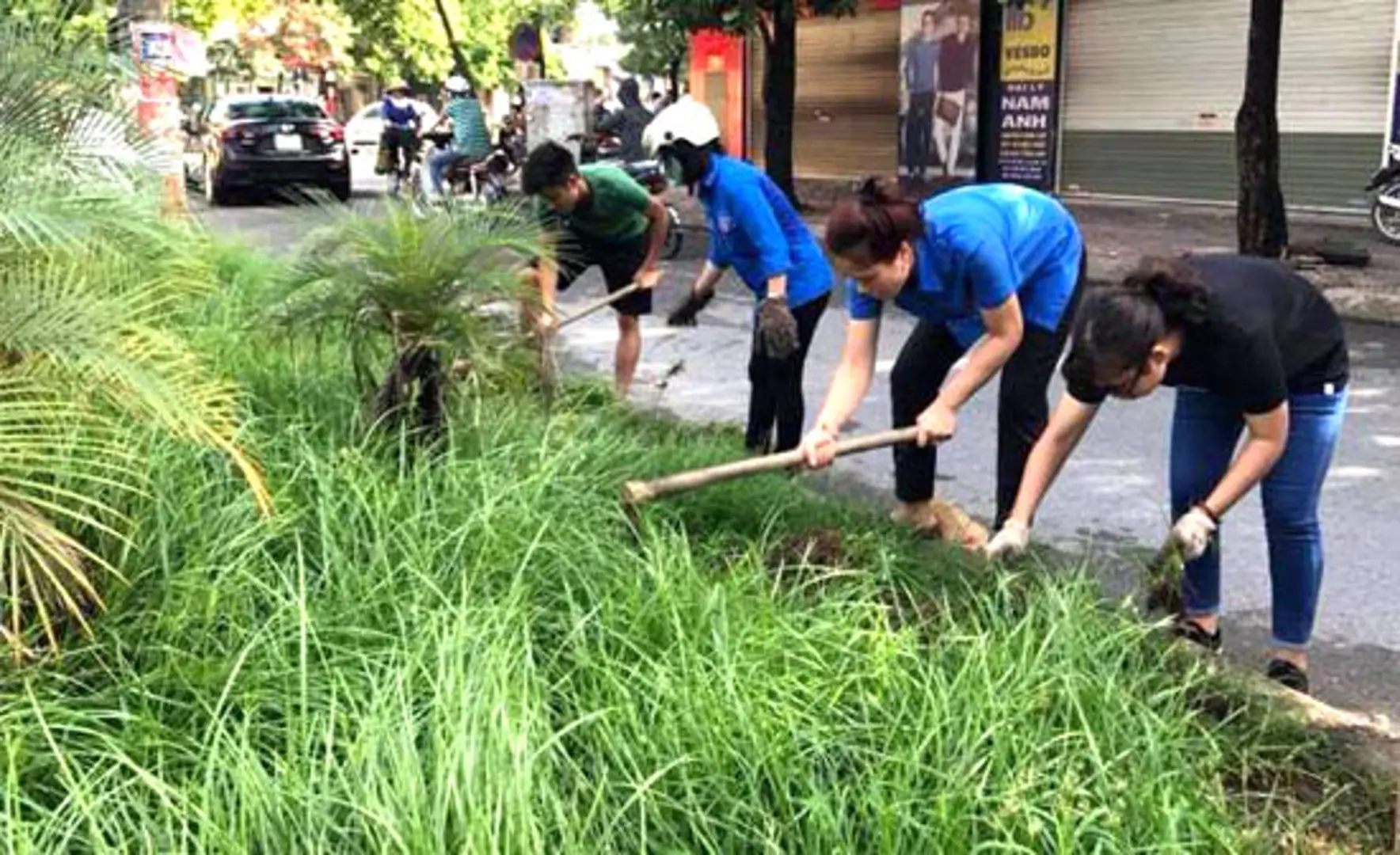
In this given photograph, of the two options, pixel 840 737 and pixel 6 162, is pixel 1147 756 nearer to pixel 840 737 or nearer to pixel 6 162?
pixel 840 737

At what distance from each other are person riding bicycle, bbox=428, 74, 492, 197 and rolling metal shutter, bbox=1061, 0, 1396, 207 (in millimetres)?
6899

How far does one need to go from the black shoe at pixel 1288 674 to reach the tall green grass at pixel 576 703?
0.56 metres

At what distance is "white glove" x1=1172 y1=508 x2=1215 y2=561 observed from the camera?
315 cm

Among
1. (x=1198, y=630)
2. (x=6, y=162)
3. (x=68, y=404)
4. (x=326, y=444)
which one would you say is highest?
(x=6, y=162)

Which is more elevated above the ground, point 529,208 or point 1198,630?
point 529,208

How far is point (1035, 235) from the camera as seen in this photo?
4148 mm

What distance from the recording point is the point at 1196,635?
3648 millimetres

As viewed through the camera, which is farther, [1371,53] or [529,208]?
[1371,53]

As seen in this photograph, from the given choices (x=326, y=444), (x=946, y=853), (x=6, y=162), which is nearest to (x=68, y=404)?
(x=6, y=162)

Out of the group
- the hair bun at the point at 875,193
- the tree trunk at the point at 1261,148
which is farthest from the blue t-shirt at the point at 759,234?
the tree trunk at the point at 1261,148

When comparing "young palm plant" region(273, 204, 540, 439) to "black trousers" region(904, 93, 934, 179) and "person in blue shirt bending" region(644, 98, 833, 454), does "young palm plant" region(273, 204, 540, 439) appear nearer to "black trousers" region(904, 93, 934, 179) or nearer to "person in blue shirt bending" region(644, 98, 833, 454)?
"person in blue shirt bending" region(644, 98, 833, 454)

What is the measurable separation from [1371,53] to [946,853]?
1377cm

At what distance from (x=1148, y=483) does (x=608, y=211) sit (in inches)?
96.0

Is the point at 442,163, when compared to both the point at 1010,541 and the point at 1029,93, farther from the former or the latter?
the point at 1010,541
